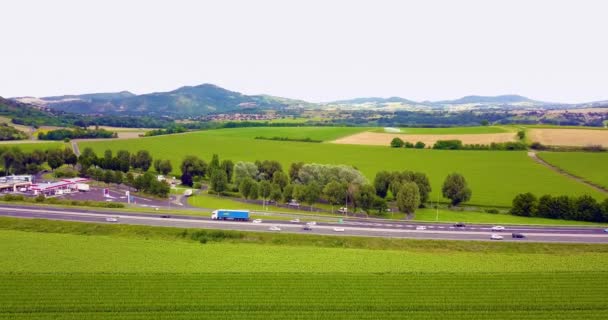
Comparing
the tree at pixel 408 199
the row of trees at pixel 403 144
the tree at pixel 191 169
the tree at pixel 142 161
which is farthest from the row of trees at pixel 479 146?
the tree at pixel 142 161

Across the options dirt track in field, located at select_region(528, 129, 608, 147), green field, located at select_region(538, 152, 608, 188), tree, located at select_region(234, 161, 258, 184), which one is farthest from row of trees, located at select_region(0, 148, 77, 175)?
dirt track in field, located at select_region(528, 129, 608, 147)

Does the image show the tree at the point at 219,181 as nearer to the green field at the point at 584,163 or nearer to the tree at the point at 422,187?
the tree at the point at 422,187

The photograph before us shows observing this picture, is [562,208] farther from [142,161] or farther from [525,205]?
[142,161]

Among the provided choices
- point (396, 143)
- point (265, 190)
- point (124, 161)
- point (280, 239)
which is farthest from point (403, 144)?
point (280, 239)

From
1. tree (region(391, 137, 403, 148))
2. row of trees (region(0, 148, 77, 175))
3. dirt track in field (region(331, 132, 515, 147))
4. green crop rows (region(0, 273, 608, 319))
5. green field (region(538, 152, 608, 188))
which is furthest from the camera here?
tree (region(391, 137, 403, 148))

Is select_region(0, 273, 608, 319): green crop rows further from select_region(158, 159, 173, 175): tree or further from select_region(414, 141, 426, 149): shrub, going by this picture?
select_region(414, 141, 426, 149): shrub

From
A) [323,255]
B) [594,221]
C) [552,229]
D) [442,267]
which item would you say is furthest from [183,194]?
[594,221]

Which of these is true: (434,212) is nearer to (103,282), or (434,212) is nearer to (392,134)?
(103,282)

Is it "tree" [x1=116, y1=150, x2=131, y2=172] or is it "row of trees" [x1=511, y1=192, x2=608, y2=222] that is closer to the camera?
"row of trees" [x1=511, y1=192, x2=608, y2=222]
